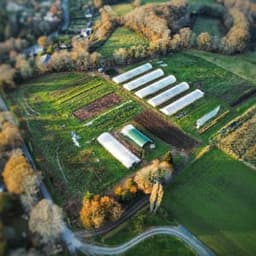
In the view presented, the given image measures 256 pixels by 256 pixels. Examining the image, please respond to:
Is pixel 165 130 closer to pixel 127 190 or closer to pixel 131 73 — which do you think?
pixel 127 190

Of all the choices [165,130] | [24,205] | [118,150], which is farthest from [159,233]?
[165,130]

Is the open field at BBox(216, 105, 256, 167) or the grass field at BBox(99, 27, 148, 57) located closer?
the open field at BBox(216, 105, 256, 167)

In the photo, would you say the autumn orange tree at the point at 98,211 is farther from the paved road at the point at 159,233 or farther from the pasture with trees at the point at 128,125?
the paved road at the point at 159,233

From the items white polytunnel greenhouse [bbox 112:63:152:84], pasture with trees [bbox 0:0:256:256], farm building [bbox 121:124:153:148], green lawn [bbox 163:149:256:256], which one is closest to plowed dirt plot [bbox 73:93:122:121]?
pasture with trees [bbox 0:0:256:256]

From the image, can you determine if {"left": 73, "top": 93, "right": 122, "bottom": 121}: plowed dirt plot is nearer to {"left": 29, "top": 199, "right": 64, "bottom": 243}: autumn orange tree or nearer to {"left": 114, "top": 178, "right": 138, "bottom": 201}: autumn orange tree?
{"left": 114, "top": 178, "right": 138, "bottom": 201}: autumn orange tree

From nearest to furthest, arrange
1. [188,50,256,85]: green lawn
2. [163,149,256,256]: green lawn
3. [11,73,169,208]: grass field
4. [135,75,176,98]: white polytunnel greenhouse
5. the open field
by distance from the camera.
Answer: [163,149,256,256]: green lawn < [11,73,169,208]: grass field < the open field < [135,75,176,98]: white polytunnel greenhouse < [188,50,256,85]: green lawn

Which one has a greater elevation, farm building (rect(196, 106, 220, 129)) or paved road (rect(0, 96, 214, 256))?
farm building (rect(196, 106, 220, 129))

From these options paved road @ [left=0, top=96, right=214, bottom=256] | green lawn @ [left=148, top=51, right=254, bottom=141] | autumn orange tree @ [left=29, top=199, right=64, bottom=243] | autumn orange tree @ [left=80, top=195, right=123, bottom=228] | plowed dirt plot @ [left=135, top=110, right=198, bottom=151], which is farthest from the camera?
green lawn @ [left=148, top=51, right=254, bottom=141]
